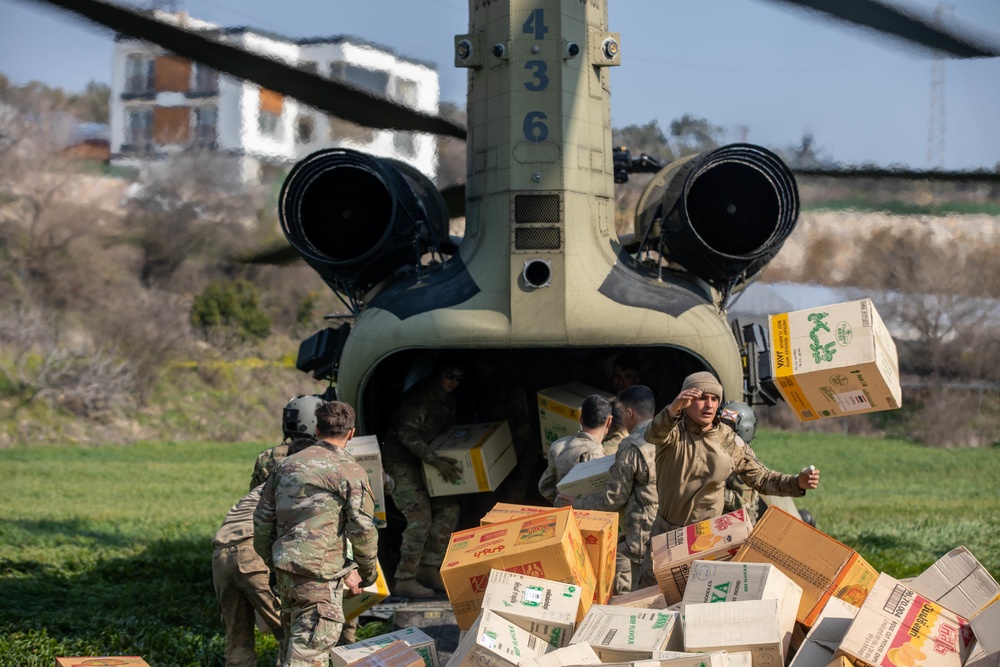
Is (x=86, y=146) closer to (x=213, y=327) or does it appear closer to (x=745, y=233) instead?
(x=213, y=327)

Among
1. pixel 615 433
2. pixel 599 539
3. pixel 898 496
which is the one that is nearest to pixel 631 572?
pixel 615 433

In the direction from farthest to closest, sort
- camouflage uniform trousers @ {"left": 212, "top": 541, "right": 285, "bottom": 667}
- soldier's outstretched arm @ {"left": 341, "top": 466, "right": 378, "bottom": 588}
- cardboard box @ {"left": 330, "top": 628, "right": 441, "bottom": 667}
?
camouflage uniform trousers @ {"left": 212, "top": 541, "right": 285, "bottom": 667}, soldier's outstretched arm @ {"left": 341, "top": 466, "right": 378, "bottom": 588}, cardboard box @ {"left": 330, "top": 628, "right": 441, "bottom": 667}

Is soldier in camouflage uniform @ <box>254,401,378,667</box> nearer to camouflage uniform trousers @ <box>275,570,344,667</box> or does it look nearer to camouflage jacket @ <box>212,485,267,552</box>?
camouflage uniform trousers @ <box>275,570,344,667</box>

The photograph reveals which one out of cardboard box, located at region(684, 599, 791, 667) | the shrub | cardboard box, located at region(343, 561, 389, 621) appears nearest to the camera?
cardboard box, located at region(684, 599, 791, 667)

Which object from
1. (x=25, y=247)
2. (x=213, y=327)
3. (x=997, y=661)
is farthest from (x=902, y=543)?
(x=25, y=247)

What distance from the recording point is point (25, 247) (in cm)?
2630

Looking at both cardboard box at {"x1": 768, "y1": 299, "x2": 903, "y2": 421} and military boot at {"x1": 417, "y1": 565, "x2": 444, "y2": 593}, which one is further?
military boot at {"x1": 417, "y1": 565, "x2": 444, "y2": 593}

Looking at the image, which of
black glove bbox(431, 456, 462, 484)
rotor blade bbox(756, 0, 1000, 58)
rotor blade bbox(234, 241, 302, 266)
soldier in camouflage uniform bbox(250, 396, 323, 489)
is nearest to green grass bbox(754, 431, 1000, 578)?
black glove bbox(431, 456, 462, 484)

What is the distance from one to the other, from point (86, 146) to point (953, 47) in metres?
22.2

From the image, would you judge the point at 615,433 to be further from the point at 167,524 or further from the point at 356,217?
the point at 167,524

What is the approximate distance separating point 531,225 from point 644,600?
3081mm

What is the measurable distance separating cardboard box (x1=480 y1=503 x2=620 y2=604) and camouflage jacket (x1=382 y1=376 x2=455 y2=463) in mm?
2098

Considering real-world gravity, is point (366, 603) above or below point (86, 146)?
below

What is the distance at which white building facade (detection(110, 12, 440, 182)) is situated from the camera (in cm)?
1095
